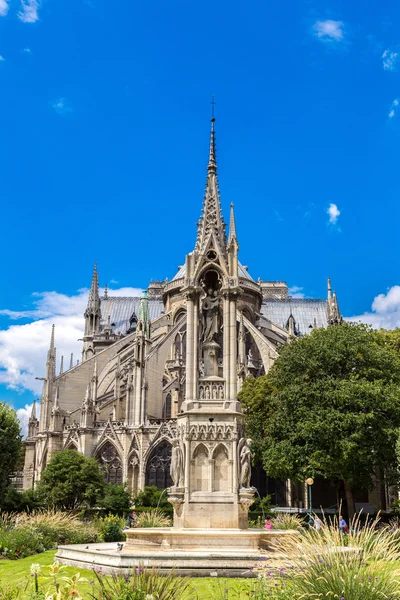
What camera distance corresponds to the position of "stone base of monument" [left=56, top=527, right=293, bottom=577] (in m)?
12.2

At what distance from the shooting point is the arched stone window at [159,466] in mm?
52656

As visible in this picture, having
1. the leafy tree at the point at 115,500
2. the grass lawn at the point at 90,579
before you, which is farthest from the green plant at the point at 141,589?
the leafy tree at the point at 115,500

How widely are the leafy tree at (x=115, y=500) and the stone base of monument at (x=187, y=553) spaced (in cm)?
2718

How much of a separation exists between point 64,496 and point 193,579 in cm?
3225

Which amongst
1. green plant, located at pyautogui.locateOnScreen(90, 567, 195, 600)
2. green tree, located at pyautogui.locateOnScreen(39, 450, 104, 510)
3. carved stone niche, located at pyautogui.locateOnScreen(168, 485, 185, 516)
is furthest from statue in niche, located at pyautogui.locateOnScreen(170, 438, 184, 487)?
green tree, located at pyautogui.locateOnScreen(39, 450, 104, 510)

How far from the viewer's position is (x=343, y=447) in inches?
1228

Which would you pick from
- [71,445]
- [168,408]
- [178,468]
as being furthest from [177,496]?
[168,408]

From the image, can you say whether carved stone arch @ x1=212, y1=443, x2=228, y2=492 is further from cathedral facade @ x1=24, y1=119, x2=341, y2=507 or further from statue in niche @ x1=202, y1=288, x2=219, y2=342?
cathedral facade @ x1=24, y1=119, x2=341, y2=507

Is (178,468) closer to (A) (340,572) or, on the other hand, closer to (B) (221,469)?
(B) (221,469)

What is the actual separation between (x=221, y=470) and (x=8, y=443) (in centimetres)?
2567

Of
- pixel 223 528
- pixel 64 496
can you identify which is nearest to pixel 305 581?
pixel 223 528

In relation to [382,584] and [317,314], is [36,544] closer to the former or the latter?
[382,584]

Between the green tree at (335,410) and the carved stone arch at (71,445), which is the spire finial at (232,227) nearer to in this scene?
the green tree at (335,410)

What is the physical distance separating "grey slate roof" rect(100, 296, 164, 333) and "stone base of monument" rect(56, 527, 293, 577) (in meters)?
79.1
